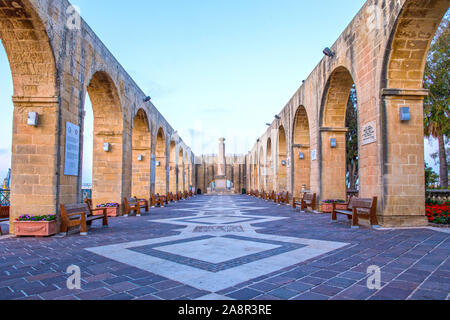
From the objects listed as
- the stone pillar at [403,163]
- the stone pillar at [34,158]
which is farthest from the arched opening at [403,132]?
the stone pillar at [34,158]

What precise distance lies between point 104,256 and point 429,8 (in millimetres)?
7971

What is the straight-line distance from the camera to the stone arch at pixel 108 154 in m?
11.9

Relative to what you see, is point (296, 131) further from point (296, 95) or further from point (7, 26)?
point (7, 26)

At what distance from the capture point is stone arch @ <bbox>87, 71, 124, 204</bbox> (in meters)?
11.9

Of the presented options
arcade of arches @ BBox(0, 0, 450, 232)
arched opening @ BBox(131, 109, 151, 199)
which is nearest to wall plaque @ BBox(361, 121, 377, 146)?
arcade of arches @ BBox(0, 0, 450, 232)

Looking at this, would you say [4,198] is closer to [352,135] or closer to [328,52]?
[328,52]

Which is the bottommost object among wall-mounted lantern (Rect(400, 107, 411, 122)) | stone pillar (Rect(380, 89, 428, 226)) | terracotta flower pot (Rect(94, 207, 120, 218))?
terracotta flower pot (Rect(94, 207, 120, 218))

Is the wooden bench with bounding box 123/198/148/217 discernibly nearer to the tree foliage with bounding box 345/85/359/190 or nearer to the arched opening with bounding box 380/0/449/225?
the arched opening with bounding box 380/0/449/225

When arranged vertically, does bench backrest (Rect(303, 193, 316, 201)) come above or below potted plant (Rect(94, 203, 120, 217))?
above

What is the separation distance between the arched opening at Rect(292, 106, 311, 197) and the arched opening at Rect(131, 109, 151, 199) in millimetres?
7769

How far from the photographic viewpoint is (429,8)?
256 inches

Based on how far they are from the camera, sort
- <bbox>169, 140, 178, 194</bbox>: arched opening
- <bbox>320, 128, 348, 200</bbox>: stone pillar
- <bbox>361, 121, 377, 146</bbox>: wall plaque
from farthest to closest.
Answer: <bbox>169, 140, 178, 194</bbox>: arched opening
<bbox>320, 128, 348, 200</bbox>: stone pillar
<bbox>361, 121, 377, 146</bbox>: wall plaque

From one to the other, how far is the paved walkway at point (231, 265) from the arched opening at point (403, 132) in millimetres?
918
